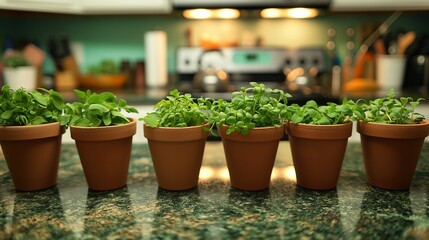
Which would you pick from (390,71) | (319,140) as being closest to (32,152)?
(319,140)

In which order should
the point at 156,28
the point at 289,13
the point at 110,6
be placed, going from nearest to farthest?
the point at 110,6 < the point at 289,13 < the point at 156,28

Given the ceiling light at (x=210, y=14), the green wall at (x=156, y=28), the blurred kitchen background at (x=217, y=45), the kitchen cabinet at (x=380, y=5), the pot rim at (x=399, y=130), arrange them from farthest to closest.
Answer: the green wall at (x=156, y=28) < the ceiling light at (x=210, y=14) < the blurred kitchen background at (x=217, y=45) < the kitchen cabinet at (x=380, y=5) < the pot rim at (x=399, y=130)

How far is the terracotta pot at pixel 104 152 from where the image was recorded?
2.65 ft

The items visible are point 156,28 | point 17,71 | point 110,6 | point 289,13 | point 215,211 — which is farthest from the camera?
point 156,28

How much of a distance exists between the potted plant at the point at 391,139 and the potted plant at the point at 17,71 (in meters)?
2.12

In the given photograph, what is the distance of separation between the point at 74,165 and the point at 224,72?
1.71 meters

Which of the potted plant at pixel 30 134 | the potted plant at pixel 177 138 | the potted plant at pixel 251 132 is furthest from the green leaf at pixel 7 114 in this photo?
the potted plant at pixel 251 132

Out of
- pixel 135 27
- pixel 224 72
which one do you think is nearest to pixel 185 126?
pixel 224 72

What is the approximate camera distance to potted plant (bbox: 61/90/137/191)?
2.66ft

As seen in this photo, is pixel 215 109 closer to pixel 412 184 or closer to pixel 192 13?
pixel 412 184

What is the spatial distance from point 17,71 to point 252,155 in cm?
204

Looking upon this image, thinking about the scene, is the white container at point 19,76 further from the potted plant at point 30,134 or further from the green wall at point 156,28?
the potted plant at point 30,134

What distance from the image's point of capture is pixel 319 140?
81 centimetres

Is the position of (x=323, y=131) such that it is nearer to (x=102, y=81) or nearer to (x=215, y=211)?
(x=215, y=211)
